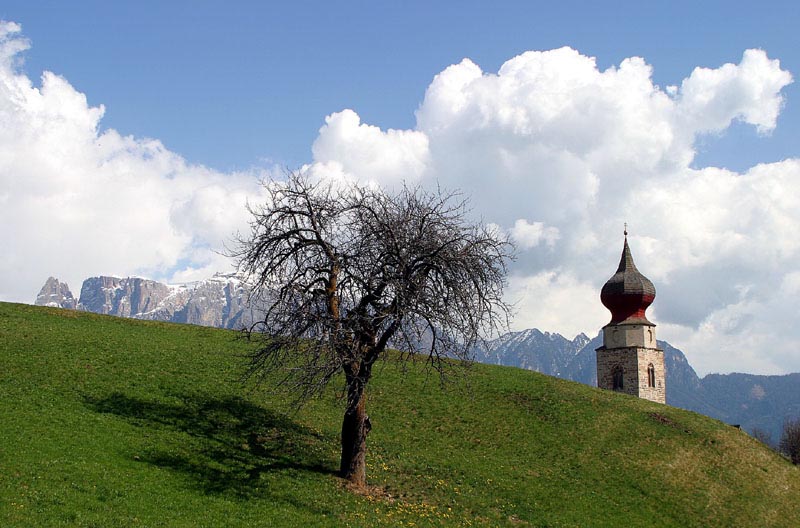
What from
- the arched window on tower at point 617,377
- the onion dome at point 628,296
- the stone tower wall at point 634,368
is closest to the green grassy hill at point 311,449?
the stone tower wall at point 634,368

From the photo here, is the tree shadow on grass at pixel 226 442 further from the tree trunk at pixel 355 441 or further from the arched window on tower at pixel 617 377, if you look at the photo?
the arched window on tower at pixel 617 377

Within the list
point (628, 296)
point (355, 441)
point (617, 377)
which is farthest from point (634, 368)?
point (355, 441)

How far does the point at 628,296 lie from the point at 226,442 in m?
55.5

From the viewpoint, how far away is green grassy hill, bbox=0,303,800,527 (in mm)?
23953

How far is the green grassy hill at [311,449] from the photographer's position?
78.6 ft

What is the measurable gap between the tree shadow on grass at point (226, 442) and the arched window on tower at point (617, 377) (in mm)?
46929

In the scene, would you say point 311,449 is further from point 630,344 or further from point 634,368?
point 630,344

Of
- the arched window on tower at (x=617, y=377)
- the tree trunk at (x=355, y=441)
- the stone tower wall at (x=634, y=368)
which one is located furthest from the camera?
the arched window on tower at (x=617, y=377)

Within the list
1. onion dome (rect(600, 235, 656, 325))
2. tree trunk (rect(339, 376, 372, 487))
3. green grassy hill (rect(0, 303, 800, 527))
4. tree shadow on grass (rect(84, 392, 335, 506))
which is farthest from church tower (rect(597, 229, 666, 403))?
tree trunk (rect(339, 376, 372, 487))

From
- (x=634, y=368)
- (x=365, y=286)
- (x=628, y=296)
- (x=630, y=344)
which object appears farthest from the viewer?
(x=628, y=296)

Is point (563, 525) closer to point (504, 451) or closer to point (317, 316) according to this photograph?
point (504, 451)

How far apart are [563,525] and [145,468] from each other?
19143 mm

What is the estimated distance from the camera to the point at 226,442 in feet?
98.9

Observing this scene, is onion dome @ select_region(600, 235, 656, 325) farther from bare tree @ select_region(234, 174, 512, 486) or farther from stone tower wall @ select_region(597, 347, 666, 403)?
bare tree @ select_region(234, 174, 512, 486)
